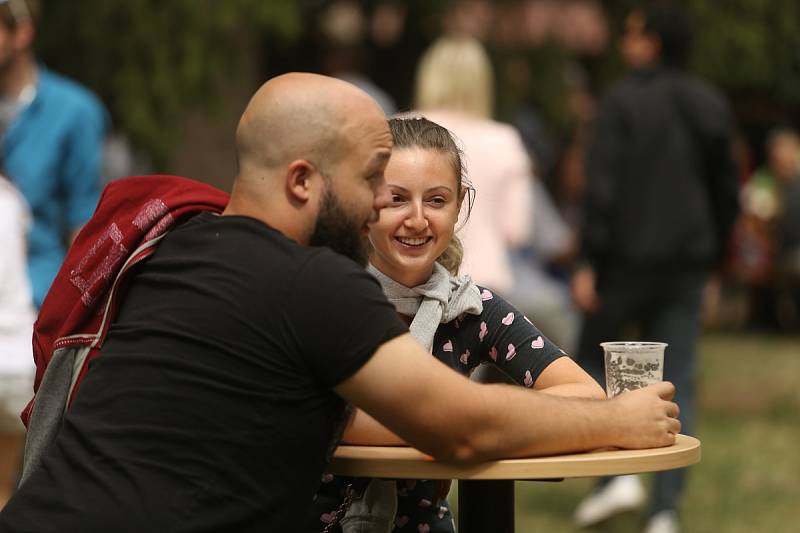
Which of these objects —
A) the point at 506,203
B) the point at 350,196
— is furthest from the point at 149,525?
the point at 506,203

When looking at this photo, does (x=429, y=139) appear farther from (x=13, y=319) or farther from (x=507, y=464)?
(x=13, y=319)

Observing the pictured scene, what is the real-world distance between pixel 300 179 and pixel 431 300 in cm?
60

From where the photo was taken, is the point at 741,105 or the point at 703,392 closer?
the point at 703,392

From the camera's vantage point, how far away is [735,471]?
753 cm

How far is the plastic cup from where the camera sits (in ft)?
9.55

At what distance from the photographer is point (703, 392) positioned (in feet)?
34.2

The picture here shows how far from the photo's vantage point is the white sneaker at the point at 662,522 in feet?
19.6

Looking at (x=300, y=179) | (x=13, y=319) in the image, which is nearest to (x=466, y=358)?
(x=300, y=179)

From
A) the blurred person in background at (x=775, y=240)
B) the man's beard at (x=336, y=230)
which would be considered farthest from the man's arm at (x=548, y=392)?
the blurred person in background at (x=775, y=240)

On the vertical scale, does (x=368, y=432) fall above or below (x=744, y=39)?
below

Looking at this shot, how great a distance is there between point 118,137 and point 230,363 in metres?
6.61

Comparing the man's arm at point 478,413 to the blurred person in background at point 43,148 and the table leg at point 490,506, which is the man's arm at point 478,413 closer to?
the table leg at point 490,506

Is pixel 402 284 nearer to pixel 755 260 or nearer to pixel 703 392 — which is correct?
pixel 703 392

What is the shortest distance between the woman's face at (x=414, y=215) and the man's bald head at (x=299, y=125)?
1.57ft
